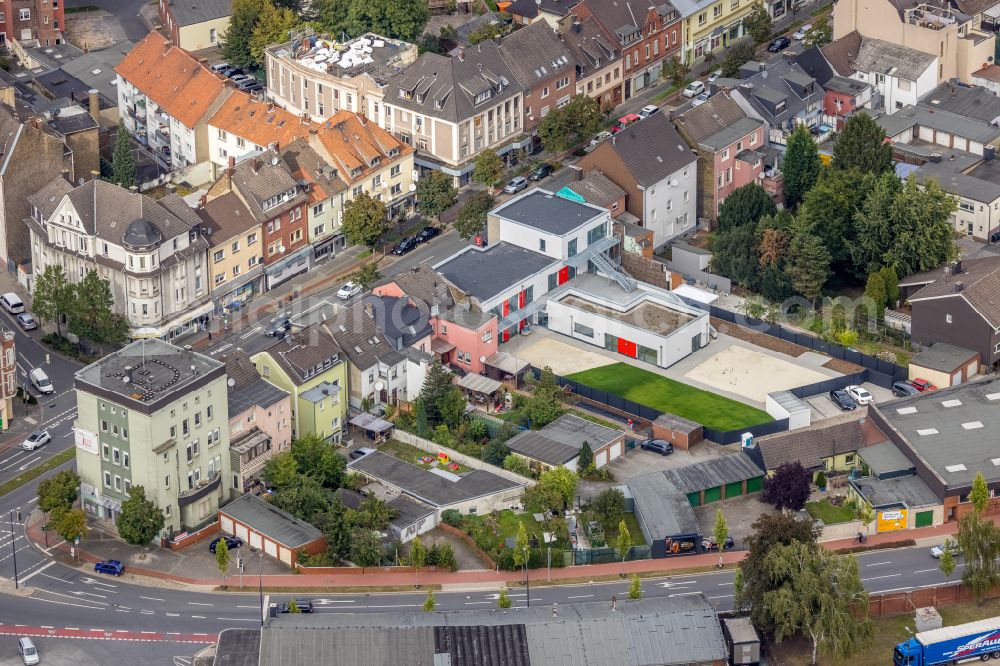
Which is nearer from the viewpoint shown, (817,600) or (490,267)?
(817,600)

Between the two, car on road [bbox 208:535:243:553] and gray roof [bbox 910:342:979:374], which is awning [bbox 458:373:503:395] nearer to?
car on road [bbox 208:535:243:553]

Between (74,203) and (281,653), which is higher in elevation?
(74,203)

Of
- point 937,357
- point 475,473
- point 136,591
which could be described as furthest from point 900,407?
point 136,591

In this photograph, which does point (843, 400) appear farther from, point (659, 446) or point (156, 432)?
point (156, 432)

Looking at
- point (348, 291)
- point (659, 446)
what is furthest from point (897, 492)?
point (348, 291)

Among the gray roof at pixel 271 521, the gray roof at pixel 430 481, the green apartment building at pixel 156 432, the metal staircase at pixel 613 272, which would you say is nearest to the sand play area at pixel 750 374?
the metal staircase at pixel 613 272

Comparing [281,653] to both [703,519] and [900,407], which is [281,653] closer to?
[703,519]
